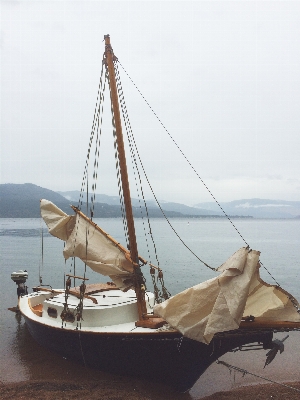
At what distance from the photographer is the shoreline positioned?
13.4m

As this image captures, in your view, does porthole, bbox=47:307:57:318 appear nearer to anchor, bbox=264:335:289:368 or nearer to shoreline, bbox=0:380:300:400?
shoreline, bbox=0:380:300:400

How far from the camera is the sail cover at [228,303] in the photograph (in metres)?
10.7

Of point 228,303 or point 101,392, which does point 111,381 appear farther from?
point 228,303

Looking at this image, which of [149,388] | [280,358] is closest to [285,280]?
[280,358]

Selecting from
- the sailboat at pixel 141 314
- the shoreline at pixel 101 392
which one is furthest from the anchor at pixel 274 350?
the shoreline at pixel 101 392

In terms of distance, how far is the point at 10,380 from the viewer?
15.9m

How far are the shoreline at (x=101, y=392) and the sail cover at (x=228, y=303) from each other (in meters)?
3.84

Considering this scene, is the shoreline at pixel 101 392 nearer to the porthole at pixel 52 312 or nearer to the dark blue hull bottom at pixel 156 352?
the dark blue hull bottom at pixel 156 352

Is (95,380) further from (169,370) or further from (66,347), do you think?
(169,370)

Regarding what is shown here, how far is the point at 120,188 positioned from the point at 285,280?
35.6 metres

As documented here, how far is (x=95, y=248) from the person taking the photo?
15.5 meters

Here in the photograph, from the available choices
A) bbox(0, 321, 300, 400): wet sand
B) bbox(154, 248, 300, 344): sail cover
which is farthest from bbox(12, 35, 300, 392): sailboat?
bbox(0, 321, 300, 400): wet sand

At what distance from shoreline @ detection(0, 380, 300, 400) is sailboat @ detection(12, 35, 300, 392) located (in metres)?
0.62

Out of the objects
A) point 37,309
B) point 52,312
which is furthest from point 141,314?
point 37,309
